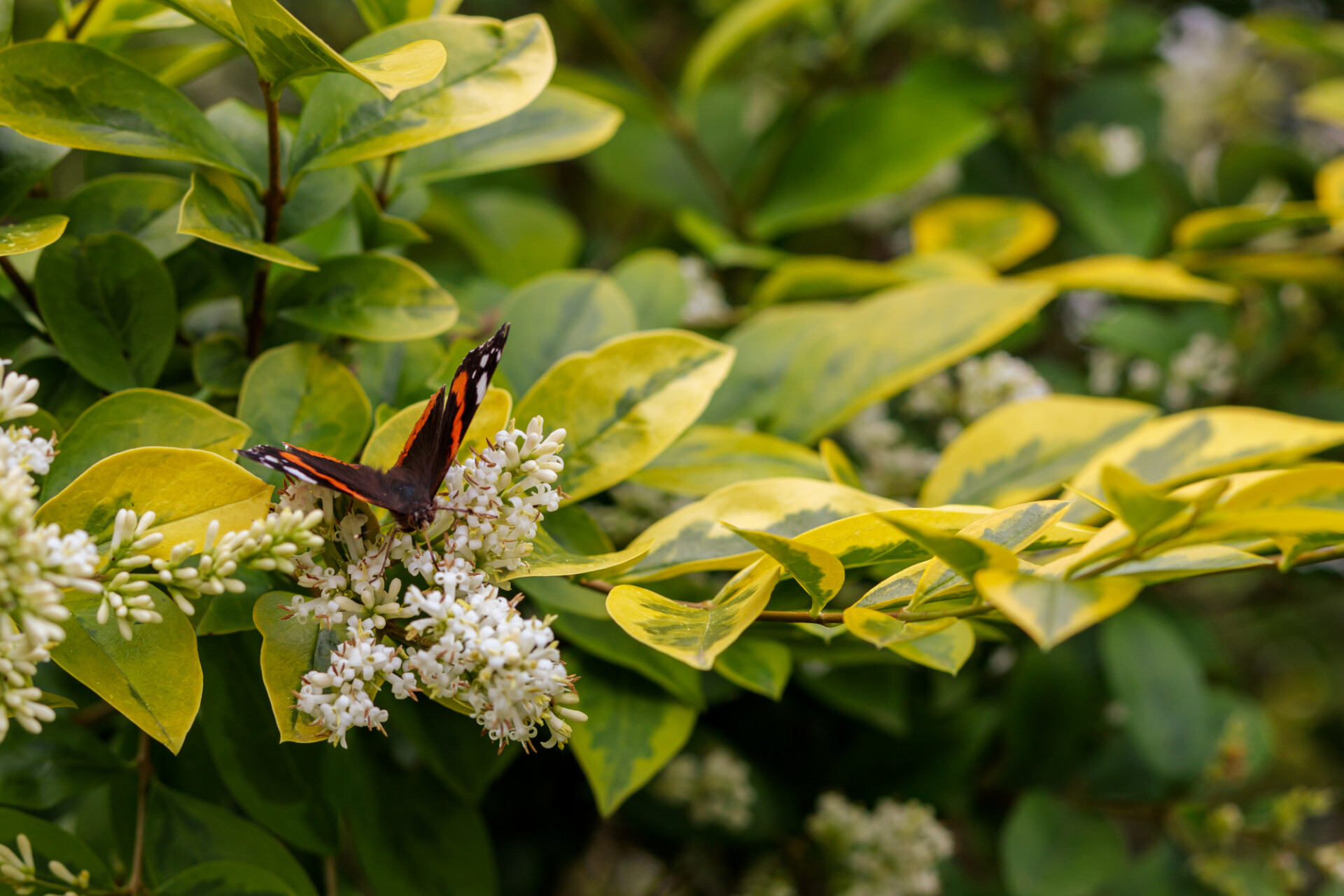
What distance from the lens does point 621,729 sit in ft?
1.62

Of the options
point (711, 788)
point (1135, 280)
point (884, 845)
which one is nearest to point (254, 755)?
point (711, 788)

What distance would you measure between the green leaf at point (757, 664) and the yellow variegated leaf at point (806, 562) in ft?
0.33

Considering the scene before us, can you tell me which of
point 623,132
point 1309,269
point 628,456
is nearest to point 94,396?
point 628,456

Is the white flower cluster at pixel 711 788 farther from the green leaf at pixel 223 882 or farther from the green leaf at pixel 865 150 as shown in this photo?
the green leaf at pixel 865 150

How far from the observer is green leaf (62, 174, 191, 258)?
491 millimetres

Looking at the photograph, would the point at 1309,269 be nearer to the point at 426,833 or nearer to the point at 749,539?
the point at 749,539

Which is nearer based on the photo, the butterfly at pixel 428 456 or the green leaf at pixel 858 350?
the butterfly at pixel 428 456

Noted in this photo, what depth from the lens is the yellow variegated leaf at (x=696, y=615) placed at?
0.36 meters

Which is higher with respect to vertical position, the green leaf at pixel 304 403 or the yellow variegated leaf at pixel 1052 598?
the yellow variegated leaf at pixel 1052 598

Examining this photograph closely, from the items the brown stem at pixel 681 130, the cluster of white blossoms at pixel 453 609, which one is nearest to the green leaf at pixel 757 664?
the cluster of white blossoms at pixel 453 609

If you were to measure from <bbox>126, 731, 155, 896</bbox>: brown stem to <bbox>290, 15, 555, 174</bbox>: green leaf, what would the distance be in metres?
0.33

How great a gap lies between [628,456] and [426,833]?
31cm

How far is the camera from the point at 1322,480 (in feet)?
1.09

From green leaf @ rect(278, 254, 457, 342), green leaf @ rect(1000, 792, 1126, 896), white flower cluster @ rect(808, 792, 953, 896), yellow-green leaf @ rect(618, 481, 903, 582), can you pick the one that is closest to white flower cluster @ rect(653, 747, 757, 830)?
white flower cluster @ rect(808, 792, 953, 896)
